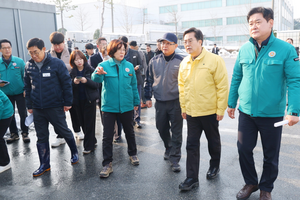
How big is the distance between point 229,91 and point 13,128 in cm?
481

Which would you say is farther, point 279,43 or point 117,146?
point 117,146

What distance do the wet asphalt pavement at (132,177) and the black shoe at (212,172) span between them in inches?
2.4

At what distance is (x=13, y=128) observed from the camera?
19.1 ft

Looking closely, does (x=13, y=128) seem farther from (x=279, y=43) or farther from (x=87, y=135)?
(x=279, y=43)

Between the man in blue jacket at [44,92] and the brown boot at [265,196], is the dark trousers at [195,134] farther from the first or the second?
the man in blue jacket at [44,92]

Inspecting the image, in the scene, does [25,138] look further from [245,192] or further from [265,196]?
[265,196]

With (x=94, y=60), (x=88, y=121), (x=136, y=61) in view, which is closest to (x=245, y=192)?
(x=88, y=121)

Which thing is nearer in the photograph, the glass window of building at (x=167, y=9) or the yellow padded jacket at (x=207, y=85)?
the yellow padded jacket at (x=207, y=85)

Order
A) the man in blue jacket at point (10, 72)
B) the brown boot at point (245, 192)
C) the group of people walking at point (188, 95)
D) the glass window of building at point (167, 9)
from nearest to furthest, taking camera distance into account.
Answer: the group of people walking at point (188, 95)
the brown boot at point (245, 192)
the man in blue jacket at point (10, 72)
the glass window of building at point (167, 9)

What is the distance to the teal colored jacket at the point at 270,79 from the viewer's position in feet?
9.11

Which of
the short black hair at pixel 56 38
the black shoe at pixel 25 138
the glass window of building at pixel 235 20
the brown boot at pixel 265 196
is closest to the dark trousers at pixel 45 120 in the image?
the short black hair at pixel 56 38

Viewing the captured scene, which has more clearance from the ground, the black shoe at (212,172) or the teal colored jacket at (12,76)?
the teal colored jacket at (12,76)

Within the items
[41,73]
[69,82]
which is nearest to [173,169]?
[69,82]

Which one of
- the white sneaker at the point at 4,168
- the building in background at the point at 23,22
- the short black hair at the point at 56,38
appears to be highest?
the building in background at the point at 23,22
